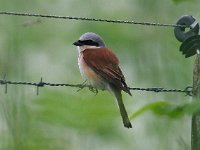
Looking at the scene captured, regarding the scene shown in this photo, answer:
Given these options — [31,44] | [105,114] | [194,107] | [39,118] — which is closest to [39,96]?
[39,118]

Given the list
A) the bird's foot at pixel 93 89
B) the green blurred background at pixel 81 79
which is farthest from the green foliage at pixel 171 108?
the bird's foot at pixel 93 89

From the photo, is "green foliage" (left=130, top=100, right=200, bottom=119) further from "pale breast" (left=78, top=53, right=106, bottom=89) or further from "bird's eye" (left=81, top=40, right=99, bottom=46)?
"bird's eye" (left=81, top=40, right=99, bottom=46)

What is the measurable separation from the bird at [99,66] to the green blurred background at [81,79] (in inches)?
5.7

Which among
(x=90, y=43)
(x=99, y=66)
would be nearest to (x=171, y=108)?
(x=99, y=66)

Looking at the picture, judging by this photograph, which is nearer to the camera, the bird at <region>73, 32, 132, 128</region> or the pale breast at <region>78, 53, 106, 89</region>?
the bird at <region>73, 32, 132, 128</region>

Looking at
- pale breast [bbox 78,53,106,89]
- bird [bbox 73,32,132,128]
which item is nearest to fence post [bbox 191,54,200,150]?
bird [bbox 73,32,132,128]

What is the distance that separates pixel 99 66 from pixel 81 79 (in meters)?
1.12

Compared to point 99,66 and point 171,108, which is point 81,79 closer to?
point 99,66

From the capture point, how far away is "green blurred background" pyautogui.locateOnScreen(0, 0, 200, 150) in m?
3.83

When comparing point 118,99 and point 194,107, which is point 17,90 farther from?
point 194,107

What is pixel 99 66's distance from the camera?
5.32 m

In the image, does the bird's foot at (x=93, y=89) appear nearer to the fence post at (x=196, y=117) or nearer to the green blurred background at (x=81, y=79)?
the green blurred background at (x=81, y=79)

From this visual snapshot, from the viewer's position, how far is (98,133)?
5984 mm

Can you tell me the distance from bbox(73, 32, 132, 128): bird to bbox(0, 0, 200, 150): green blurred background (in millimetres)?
145
